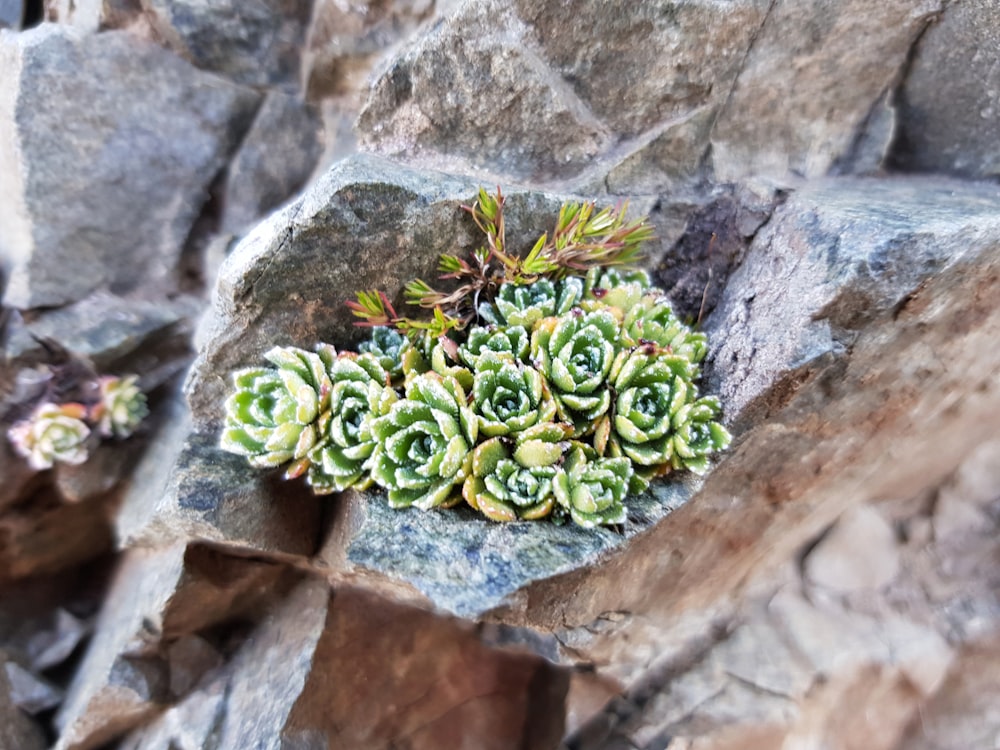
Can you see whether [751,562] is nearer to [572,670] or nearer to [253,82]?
[572,670]

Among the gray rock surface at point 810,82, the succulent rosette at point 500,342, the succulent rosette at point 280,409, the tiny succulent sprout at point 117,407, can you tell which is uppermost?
the gray rock surface at point 810,82

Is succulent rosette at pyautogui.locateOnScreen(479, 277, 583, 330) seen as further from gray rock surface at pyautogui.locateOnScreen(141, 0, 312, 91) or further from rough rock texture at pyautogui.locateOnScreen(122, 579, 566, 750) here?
gray rock surface at pyautogui.locateOnScreen(141, 0, 312, 91)

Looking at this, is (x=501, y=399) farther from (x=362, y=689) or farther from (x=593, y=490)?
(x=362, y=689)

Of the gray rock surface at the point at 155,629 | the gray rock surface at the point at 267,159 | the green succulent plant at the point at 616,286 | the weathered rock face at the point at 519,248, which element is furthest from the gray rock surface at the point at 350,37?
the gray rock surface at the point at 155,629

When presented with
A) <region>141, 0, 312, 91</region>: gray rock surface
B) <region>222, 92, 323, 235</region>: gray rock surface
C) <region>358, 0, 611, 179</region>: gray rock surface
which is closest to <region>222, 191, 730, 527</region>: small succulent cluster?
<region>358, 0, 611, 179</region>: gray rock surface

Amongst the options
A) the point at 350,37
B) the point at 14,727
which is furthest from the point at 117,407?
the point at 350,37

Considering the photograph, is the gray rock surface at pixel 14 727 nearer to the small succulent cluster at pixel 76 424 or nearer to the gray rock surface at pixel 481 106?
the small succulent cluster at pixel 76 424
